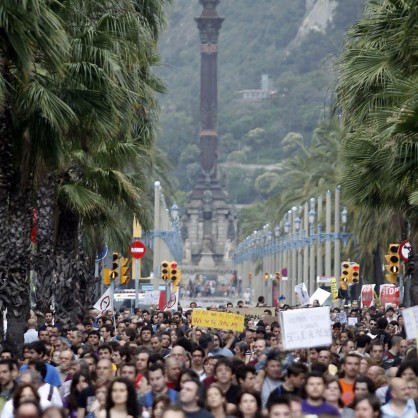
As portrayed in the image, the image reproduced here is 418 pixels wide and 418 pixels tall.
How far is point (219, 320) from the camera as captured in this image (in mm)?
22656

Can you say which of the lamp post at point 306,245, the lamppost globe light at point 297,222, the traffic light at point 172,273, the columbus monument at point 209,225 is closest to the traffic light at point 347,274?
the traffic light at point 172,273

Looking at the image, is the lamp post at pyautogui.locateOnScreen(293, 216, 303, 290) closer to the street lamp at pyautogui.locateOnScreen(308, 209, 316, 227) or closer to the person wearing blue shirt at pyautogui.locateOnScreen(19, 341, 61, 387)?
the street lamp at pyautogui.locateOnScreen(308, 209, 316, 227)

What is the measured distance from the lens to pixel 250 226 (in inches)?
6147

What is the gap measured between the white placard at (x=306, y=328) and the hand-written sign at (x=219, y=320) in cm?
570

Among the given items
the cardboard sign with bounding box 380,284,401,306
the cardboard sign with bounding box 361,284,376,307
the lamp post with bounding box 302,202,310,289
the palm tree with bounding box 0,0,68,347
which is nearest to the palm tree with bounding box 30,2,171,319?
the palm tree with bounding box 0,0,68,347

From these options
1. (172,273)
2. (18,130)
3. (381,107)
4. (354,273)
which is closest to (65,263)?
(18,130)

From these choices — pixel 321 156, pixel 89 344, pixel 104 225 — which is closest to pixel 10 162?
pixel 89 344

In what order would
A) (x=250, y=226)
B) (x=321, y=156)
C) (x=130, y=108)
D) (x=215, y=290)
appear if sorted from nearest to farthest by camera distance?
(x=130, y=108) → (x=321, y=156) → (x=215, y=290) → (x=250, y=226)

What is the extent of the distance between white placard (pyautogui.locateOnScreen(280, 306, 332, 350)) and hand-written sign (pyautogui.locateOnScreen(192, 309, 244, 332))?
224 inches

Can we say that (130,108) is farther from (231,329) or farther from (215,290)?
(215,290)

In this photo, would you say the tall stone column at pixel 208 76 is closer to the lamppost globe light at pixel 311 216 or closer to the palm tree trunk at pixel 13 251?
the lamppost globe light at pixel 311 216

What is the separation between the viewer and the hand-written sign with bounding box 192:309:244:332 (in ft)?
73.5

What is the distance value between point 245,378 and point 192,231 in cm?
14970

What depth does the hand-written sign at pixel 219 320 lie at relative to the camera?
2241 centimetres
